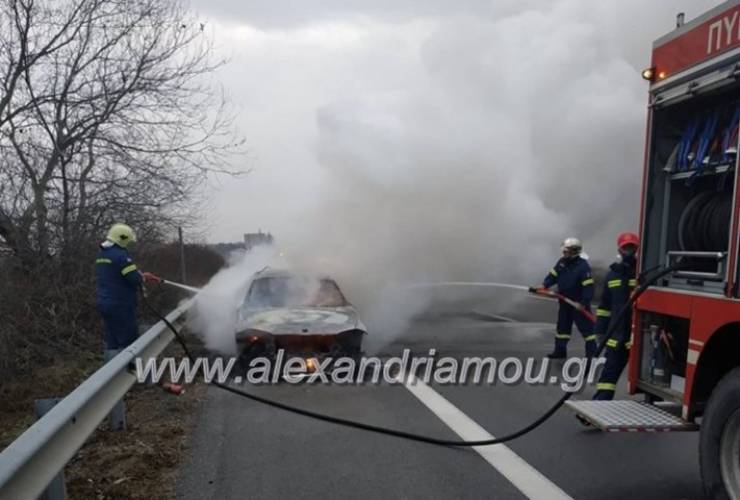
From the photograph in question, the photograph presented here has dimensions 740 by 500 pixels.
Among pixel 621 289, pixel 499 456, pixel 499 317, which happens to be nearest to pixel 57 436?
pixel 499 456

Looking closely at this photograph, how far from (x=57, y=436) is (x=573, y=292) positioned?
23.1 ft

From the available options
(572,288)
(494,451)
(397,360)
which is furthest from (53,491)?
(572,288)

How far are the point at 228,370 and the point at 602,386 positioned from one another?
397 centimetres

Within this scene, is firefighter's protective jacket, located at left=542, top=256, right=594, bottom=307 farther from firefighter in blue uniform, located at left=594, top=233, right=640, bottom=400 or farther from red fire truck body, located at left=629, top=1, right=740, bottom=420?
red fire truck body, located at left=629, top=1, right=740, bottom=420

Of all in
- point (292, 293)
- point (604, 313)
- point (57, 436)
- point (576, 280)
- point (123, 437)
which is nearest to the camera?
point (57, 436)

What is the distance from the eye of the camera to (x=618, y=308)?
540 centimetres

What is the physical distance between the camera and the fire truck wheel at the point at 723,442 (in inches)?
125

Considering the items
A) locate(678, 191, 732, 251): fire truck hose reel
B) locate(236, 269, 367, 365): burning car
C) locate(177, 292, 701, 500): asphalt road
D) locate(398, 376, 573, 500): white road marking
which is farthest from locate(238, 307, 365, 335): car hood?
locate(678, 191, 732, 251): fire truck hose reel

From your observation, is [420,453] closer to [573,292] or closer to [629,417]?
[629,417]

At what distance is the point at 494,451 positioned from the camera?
4527 millimetres

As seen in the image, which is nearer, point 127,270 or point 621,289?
point 621,289

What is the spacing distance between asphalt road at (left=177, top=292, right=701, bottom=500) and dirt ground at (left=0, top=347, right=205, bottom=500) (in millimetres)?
161

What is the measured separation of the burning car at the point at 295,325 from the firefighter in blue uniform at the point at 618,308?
100 inches
